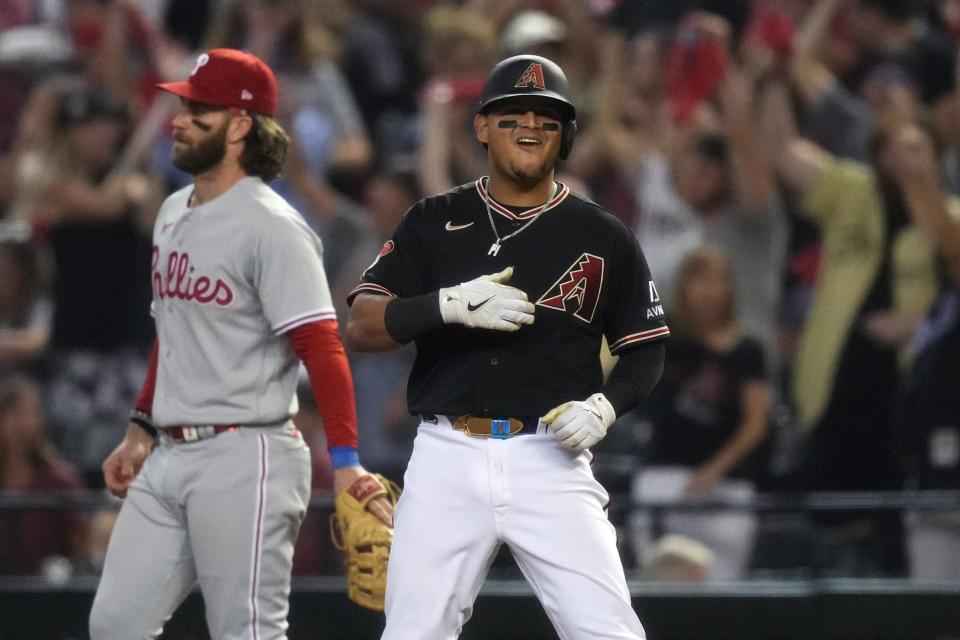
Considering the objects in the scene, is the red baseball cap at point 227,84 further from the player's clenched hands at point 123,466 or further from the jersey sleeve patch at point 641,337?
the jersey sleeve patch at point 641,337

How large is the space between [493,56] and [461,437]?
163 inches

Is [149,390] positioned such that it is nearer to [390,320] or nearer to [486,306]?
[390,320]

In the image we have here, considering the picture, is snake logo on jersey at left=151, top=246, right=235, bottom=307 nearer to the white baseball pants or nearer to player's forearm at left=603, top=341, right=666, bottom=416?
the white baseball pants

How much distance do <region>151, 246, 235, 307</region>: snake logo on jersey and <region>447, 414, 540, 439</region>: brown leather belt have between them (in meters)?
0.80

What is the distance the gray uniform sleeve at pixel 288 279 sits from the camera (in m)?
3.98

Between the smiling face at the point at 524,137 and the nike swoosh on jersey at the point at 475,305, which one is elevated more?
the smiling face at the point at 524,137

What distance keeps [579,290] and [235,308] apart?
0.96 meters

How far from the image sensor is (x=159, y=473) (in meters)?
4.04

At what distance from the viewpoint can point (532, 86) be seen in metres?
3.63

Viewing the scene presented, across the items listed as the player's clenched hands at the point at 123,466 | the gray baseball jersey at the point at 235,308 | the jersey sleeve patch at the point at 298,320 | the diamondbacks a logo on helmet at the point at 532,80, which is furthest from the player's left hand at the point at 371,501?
the diamondbacks a logo on helmet at the point at 532,80

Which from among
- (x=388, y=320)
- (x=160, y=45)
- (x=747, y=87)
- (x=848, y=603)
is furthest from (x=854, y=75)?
(x=388, y=320)

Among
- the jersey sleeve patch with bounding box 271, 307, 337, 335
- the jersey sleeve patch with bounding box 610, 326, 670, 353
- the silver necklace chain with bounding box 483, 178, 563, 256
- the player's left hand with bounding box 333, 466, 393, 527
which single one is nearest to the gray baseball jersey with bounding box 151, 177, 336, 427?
the jersey sleeve patch with bounding box 271, 307, 337, 335

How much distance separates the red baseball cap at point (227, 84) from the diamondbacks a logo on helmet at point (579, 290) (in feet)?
3.64

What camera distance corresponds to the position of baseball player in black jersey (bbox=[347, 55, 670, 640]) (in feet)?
11.5
